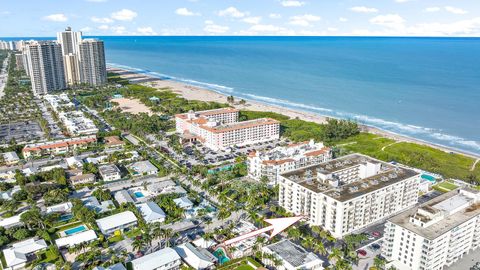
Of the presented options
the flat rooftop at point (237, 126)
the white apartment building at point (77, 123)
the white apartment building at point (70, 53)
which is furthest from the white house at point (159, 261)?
the white apartment building at point (70, 53)

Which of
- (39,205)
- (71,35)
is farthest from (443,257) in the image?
(71,35)

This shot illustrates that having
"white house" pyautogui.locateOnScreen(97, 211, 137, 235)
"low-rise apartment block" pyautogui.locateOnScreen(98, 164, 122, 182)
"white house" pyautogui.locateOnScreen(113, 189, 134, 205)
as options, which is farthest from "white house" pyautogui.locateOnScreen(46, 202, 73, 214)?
"low-rise apartment block" pyautogui.locateOnScreen(98, 164, 122, 182)

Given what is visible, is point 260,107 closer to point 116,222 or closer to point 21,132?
point 21,132

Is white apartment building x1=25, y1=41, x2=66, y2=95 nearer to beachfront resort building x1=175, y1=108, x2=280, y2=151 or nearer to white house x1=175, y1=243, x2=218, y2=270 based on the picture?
beachfront resort building x1=175, y1=108, x2=280, y2=151

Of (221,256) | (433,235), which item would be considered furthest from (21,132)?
(433,235)

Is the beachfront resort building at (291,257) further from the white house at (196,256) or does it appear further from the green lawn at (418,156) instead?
the green lawn at (418,156)

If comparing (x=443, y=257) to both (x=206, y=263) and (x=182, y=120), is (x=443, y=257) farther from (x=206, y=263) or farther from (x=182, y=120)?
(x=182, y=120)
